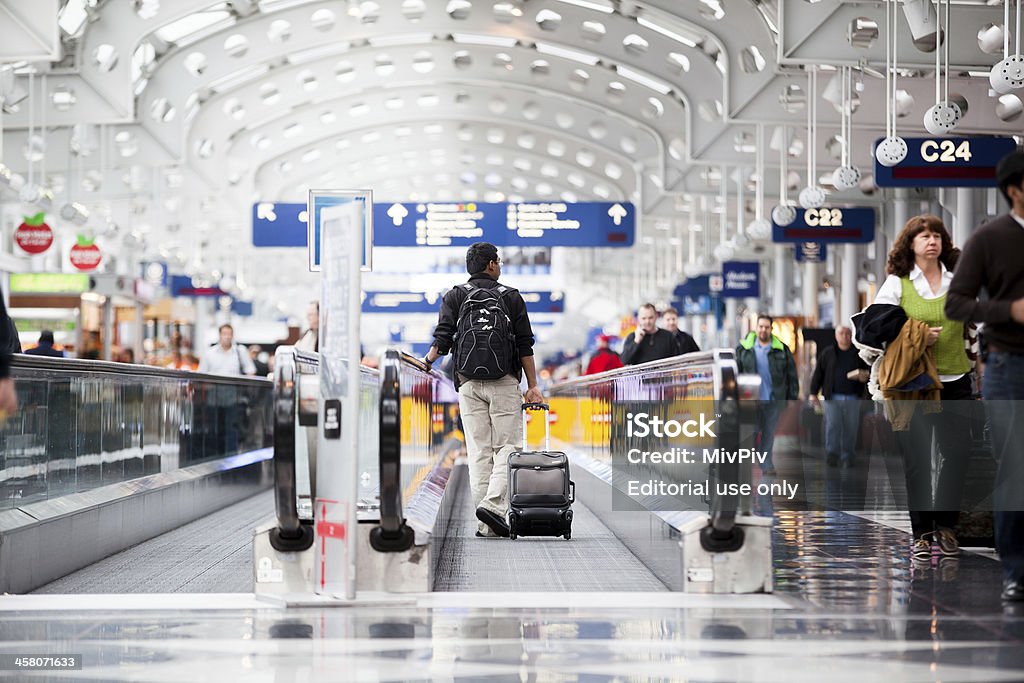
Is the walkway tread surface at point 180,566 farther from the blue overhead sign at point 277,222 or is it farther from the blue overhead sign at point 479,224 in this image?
the blue overhead sign at point 277,222

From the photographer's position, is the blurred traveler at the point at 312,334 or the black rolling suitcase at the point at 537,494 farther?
the blurred traveler at the point at 312,334

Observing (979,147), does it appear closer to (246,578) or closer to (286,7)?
(246,578)

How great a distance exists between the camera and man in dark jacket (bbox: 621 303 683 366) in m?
13.4

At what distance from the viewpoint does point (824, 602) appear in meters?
6.34

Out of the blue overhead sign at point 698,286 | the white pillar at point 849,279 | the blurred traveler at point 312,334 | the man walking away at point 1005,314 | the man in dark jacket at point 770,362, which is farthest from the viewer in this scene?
the blue overhead sign at point 698,286

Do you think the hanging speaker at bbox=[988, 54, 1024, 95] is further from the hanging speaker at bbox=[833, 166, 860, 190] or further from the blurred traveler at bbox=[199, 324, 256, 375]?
the blurred traveler at bbox=[199, 324, 256, 375]

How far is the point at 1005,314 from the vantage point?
601cm

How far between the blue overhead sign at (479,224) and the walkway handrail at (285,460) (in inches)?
696

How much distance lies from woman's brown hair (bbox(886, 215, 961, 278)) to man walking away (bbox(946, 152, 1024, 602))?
58.8 inches

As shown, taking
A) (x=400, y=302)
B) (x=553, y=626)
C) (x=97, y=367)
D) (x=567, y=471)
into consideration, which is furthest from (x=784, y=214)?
(x=400, y=302)

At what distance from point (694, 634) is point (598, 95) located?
25.2 meters

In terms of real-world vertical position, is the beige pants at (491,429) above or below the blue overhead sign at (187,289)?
below

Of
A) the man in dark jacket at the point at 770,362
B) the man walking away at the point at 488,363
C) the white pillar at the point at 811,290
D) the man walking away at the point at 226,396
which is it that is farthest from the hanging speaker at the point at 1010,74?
the white pillar at the point at 811,290

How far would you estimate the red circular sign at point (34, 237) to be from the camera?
25719 mm
